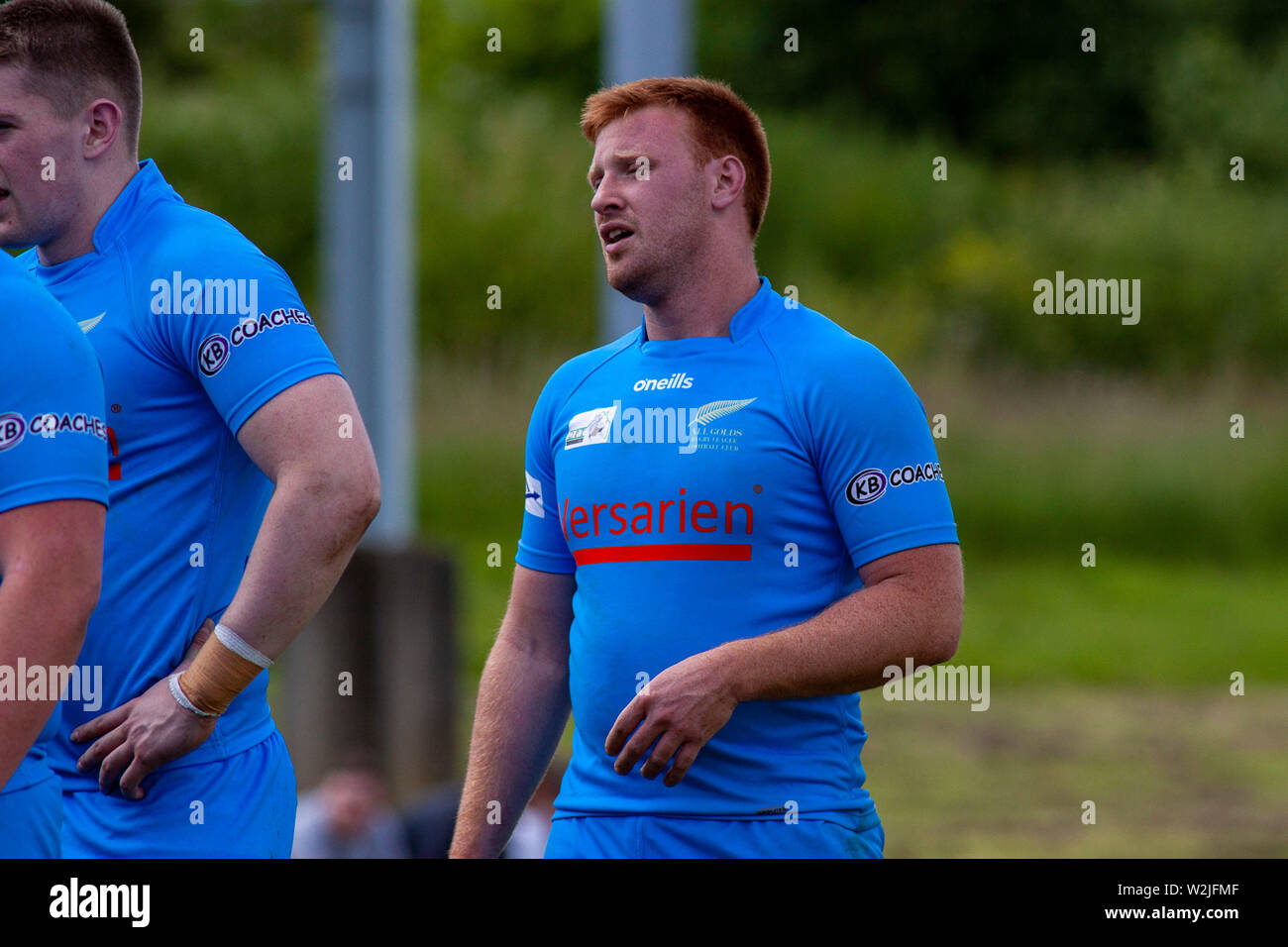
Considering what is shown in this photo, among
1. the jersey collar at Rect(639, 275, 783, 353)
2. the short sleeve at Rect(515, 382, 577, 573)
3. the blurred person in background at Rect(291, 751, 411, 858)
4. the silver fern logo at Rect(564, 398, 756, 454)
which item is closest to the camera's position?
the silver fern logo at Rect(564, 398, 756, 454)

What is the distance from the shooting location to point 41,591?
248cm

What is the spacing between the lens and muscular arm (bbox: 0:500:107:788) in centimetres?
247

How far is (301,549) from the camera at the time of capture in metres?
3.02

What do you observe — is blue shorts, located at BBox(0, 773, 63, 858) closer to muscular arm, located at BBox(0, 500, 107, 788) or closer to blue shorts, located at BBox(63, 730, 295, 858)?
muscular arm, located at BBox(0, 500, 107, 788)

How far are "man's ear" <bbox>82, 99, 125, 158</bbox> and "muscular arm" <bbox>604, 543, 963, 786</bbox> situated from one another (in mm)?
1474

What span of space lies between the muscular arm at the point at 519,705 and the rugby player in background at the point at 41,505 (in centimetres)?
109

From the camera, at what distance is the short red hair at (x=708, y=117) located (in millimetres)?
3355

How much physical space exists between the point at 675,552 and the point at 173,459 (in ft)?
3.12

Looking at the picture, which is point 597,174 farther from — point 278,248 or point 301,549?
point 278,248

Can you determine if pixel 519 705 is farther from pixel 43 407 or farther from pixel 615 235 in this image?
pixel 43 407

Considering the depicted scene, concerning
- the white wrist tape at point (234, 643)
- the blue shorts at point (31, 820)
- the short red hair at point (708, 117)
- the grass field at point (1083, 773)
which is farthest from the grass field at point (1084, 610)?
the blue shorts at point (31, 820)

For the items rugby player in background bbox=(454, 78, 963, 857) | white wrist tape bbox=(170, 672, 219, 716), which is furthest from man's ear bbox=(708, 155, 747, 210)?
white wrist tape bbox=(170, 672, 219, 716)
